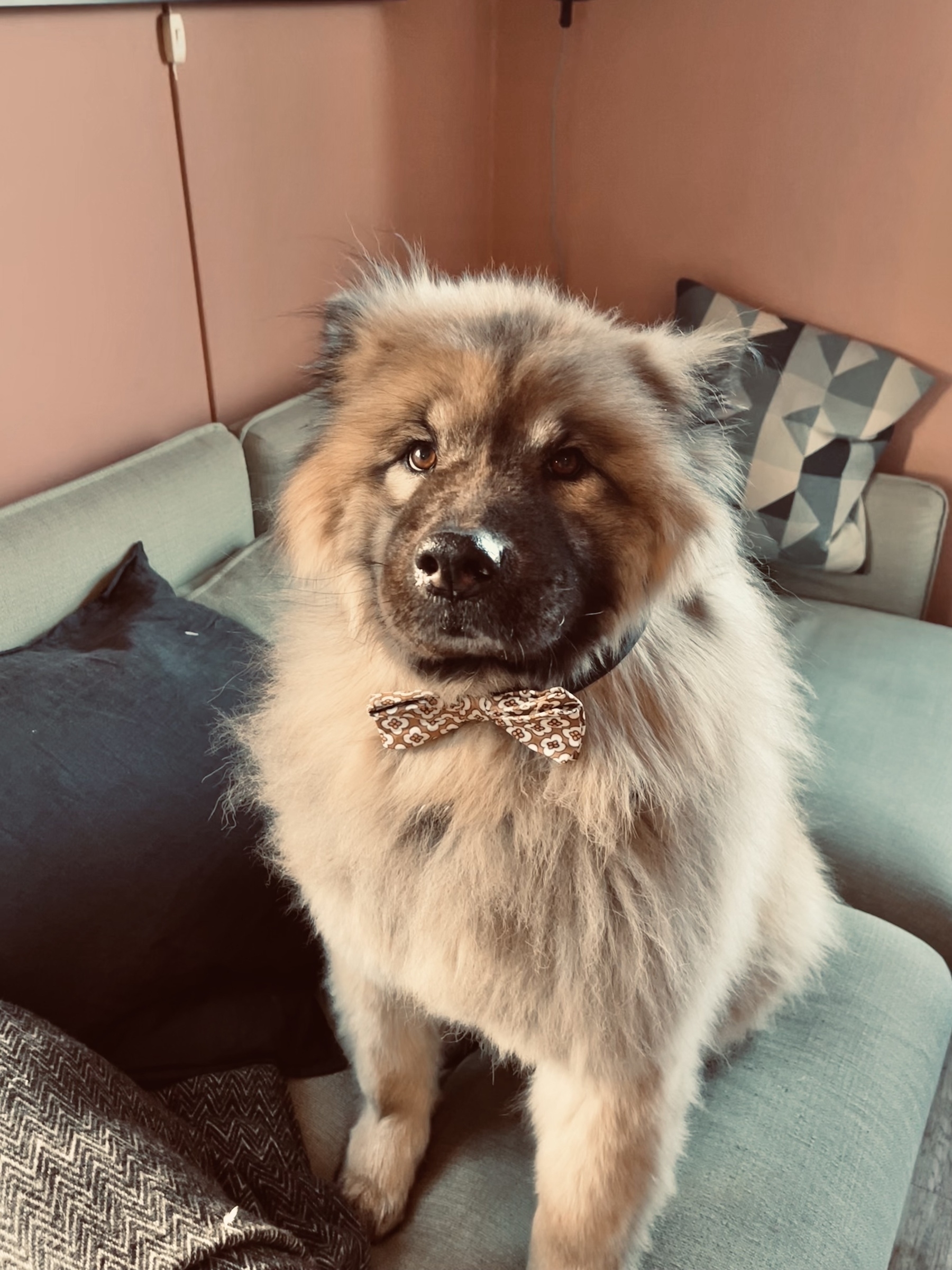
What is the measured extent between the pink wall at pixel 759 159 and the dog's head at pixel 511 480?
1537 mm

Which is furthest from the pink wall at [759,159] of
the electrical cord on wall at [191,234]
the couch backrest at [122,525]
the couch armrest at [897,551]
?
the couch backrest at [122,525]

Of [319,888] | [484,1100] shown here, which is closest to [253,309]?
[319,888]

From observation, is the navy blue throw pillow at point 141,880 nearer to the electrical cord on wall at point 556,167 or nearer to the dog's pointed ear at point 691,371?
the dog's pointed ear at point 691,371

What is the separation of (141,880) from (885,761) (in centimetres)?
130

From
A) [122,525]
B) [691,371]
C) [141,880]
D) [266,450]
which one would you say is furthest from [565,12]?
[141,880]

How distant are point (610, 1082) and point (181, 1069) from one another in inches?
18.8

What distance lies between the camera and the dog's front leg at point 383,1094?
40.1 inches

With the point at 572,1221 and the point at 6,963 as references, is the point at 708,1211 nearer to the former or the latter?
the point at 572,1221

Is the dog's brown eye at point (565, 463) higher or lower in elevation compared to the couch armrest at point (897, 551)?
higher

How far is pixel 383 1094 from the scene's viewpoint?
107 cm

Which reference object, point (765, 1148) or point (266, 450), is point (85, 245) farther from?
point (765, 1148)

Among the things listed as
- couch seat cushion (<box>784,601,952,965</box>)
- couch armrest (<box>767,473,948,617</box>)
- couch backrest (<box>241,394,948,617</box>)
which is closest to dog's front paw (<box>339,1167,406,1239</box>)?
couch seat cushion (<box>784,601,952,965</box>)

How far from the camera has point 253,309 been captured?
190 cm

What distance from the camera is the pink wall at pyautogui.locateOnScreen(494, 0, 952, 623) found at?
2.07m
